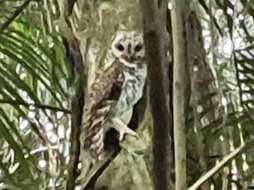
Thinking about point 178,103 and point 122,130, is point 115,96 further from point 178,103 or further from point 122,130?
point 178,103

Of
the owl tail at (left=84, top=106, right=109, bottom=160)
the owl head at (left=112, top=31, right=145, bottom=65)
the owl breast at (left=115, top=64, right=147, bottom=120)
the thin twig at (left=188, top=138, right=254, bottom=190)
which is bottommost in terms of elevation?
the owl tail at (left=84, top=106, right=109, bottom=160)

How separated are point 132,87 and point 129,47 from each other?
0.05 metres

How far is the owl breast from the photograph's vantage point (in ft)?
2.05

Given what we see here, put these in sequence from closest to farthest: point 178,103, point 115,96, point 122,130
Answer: point 178,103 → point 122,130 → point 115,96

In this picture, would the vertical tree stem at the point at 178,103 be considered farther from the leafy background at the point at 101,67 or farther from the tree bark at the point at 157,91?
the leafy background at the point at 101,67

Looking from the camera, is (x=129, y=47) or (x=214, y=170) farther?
(x=129, y=47)

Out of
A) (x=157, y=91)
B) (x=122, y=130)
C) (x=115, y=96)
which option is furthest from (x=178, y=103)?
(x=115, y=96)

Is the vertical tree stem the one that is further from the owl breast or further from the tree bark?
the owl breast

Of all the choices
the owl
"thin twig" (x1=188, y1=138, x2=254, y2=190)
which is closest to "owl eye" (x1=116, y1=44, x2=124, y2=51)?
the owl

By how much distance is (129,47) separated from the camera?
0.60 meters

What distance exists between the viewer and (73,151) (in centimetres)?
64

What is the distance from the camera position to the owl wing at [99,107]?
2.08ft

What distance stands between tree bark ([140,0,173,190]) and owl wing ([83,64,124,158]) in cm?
26

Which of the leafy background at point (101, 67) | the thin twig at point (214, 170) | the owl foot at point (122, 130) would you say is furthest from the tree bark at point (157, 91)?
the owl foot at point (122, 130)
